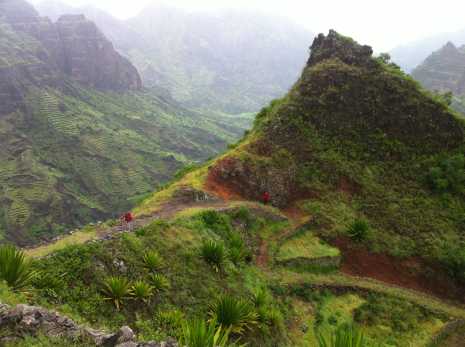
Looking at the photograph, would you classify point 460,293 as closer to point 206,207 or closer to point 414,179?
point 414,179

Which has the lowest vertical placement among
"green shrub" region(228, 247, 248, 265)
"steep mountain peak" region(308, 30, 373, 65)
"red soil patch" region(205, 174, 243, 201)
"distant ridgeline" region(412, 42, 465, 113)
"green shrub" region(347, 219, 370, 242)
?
"green shrub" region(228, 247, 248, 265)

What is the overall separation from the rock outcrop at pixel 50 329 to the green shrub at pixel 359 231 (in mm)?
17765

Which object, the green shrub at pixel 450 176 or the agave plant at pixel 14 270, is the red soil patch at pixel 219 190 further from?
the agave plant at pixel 14 270

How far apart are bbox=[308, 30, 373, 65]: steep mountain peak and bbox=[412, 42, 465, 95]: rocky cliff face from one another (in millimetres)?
160165

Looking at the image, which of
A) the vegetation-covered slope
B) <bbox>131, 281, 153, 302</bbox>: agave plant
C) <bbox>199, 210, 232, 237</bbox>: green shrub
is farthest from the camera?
the vegetation-covered slope

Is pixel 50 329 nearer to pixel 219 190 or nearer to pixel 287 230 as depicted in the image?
pixel 287 230

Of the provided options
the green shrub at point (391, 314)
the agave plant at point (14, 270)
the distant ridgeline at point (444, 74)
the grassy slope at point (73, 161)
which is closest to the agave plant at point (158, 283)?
the agave plant at point (14, 270)

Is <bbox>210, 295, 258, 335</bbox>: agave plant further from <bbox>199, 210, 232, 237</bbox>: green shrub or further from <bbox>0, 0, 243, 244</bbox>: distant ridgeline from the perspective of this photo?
<bbox>0, 0, 243, 244</bbox>: distant ridgeline

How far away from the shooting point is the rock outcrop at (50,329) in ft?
26.0

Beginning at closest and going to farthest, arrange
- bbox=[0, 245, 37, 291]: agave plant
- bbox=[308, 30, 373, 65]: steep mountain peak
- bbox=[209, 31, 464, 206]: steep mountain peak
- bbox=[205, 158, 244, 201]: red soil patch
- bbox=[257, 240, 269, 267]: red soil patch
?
bbox=[0, 245, 37, 291]: agave plant
bbox=[257, 240, 269, 267]: red soil patch
bbox=[205, 158, 244, 201]: red soil patch
bbox=[209, 31, 464, 206]: steep mountain peak
bbox=[308, 30, 373, 65]: steep mountain peak

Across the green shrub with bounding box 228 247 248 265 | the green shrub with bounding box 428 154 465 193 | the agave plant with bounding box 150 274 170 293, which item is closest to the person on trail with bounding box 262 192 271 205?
the green shrub with bounding box 228 247 248 265

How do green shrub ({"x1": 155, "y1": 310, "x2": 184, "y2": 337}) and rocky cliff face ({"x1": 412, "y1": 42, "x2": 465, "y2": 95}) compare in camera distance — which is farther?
rocky cliff face ({"x1": 412, "y1": 42, "x2": 465, "y2": 95})

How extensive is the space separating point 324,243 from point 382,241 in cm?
385

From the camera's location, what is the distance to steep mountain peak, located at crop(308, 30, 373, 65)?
35438 mm
